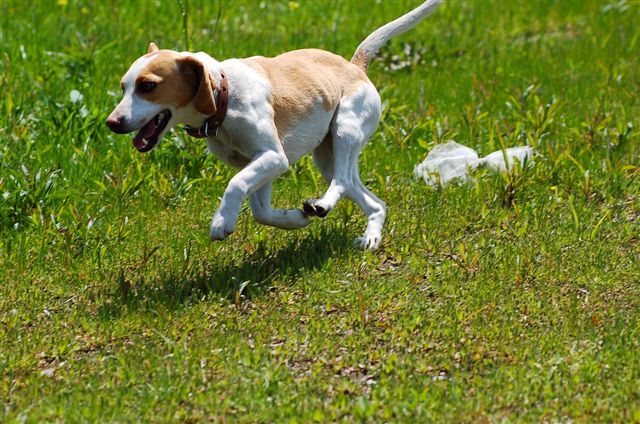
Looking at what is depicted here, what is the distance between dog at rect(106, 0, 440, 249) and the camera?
539 cm

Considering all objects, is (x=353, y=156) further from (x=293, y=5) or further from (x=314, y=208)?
(x=293, y=5)

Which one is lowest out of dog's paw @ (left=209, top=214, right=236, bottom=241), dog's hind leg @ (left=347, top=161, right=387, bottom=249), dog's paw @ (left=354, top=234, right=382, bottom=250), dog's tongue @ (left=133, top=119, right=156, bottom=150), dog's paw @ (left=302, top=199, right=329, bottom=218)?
dog's paw @ (left=354, top=234, right=382, bottom=250)

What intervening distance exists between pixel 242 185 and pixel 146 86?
0.68m

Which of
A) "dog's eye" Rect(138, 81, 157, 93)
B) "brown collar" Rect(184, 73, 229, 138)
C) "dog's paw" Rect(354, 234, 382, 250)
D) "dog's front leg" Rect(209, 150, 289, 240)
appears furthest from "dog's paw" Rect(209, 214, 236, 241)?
"dog's paw" Rect(354, 234, 382, 250)

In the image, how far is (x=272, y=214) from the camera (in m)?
5.98

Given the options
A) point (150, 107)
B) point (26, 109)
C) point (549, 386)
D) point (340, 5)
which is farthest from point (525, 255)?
point (340, 5)

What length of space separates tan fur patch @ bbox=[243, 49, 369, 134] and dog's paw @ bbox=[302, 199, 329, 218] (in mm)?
413

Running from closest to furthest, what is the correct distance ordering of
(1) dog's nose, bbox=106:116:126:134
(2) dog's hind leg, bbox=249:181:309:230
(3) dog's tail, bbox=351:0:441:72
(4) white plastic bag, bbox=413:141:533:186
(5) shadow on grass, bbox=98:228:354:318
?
(1) dog's nose, bbox=106:116:126:134
(5) shadow on grass, bbox=98:228:354:318
(2) dog's hind leg, bbox=249:181:309:230
(3) dog's tail, bbox=351:0:441:72
(4) white plastic bag, bbox=413:141:533:186

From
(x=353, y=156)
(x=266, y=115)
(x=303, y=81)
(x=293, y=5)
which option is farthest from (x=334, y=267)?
(x=293, y=5)

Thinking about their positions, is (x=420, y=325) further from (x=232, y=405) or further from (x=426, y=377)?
(x=232, y=405)

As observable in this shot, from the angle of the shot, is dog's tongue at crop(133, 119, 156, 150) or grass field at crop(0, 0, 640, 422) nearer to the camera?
grass field at crop(0, 0, 640, 422)

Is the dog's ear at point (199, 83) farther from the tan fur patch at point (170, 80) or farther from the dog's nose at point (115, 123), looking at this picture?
the dog's nose at point (115, 123)

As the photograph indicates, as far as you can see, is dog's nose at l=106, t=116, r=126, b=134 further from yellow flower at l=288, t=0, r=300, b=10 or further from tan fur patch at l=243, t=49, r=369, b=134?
yellow flower at l=288, t=0, r=300, b=10

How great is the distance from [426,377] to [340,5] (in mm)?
6481
